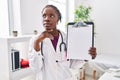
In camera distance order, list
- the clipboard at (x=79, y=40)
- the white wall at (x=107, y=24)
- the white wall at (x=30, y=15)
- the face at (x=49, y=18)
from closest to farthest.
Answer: the face at (x=49, y=18), the clipboard at (x=79, y=40), the white wall at (x=30, y=15), the white wall at (x=107, y=24)

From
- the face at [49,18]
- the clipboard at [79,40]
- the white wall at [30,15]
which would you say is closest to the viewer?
the face at [49,18]

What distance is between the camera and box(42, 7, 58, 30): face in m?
0.93

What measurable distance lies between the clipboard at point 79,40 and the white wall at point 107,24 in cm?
300

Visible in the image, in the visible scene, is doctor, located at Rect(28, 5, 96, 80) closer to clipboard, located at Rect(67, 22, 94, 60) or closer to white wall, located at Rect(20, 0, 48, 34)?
clipboard, located at Rect(67, 22, 94, 60)

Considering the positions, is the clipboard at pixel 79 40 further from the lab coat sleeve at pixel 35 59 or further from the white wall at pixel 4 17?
the white wall at pixel 4 17

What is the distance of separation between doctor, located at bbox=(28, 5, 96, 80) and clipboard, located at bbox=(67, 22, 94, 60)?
1.5 inches

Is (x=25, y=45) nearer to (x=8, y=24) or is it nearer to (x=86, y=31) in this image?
(x=8, y=24)

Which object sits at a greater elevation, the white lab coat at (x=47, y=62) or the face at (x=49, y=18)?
the face at (x=49, y=18)

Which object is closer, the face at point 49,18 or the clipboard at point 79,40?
the face at point 49,18

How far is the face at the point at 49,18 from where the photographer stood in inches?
36.7

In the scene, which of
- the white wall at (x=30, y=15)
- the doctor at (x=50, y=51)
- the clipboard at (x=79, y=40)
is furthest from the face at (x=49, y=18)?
the white wall at (x=30, y=15)

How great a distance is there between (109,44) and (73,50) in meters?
3.06

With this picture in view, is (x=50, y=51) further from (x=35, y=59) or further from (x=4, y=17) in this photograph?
(x=4, y=17)

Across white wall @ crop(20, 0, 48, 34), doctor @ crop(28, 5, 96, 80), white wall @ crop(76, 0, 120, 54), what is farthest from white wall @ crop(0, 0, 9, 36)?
white wall @ crop(76, 0, 120, 54)
